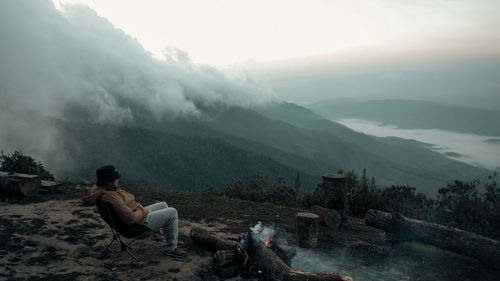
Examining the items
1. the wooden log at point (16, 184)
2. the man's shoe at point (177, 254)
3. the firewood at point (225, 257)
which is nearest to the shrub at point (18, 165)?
the wooden log at point (16, 184)

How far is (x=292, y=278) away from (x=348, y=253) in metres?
2.57

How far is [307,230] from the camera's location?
6688 mm

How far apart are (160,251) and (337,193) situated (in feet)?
16.5

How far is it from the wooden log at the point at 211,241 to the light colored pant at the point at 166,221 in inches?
22.7

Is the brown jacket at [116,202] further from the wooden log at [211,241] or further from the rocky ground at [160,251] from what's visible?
the wooden log at [211,241]

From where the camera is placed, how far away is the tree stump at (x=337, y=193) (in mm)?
8445

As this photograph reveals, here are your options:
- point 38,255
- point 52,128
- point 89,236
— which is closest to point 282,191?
point 89,236

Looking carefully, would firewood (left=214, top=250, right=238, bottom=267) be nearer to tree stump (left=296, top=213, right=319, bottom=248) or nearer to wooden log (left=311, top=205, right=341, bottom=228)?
tree stump (left=296, top=213, right=319, bottom=248)

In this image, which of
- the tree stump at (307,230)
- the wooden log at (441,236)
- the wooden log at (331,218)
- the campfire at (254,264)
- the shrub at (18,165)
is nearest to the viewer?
the campfire at (254,264)

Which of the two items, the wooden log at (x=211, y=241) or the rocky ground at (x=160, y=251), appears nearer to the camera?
the rocky ground at (x=160, y=251)

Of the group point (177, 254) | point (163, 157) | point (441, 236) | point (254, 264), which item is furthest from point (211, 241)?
point (163, 157)

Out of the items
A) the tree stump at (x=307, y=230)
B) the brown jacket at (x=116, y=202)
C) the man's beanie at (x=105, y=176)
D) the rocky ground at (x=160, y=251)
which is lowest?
the rocky ground at (x=160, y=251)

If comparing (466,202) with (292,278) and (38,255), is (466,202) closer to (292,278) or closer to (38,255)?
(292,278)

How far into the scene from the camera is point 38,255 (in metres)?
5.08
